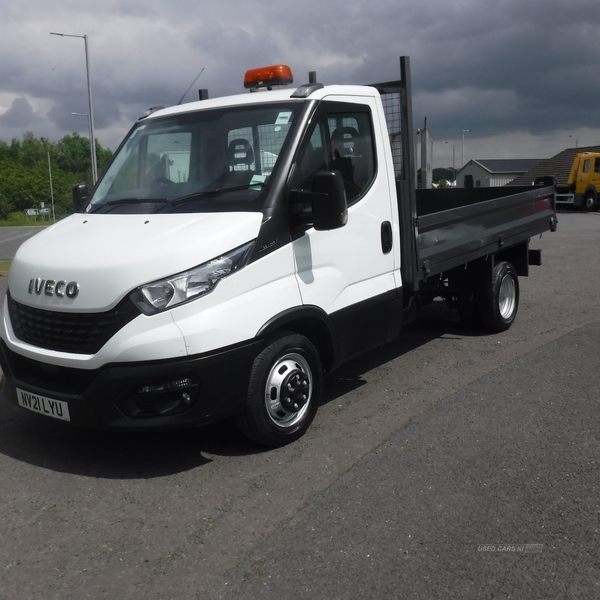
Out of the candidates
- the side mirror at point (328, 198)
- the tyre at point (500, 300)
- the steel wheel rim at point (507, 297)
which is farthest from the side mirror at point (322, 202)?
the steel wheel rim at point (507, 297)

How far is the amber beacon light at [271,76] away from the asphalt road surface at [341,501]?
2513 mm

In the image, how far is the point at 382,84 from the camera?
238 inches

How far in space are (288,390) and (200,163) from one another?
1685mm

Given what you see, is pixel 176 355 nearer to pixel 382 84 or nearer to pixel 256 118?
pixel 256 118

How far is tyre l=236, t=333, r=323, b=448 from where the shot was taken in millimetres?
4680

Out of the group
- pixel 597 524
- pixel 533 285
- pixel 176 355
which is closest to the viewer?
pixel 597 524

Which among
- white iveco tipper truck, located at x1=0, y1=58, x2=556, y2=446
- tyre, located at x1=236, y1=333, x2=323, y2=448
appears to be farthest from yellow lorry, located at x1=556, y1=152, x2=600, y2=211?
tyre, located at x1=236, y1=333, x2=323, y2=448

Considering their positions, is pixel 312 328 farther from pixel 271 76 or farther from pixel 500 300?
pixel 500 300

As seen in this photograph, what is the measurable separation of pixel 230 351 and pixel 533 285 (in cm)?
782

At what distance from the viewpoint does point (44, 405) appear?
4609 millimetres

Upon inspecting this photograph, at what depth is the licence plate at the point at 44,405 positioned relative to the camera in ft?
14.8

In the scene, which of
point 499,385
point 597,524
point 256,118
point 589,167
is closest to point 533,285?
point 499,385

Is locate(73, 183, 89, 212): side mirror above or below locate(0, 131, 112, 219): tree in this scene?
below

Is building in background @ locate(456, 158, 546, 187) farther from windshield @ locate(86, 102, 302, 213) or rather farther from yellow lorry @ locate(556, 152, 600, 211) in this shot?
windshield @ locate(86, 102, 302, 213)
